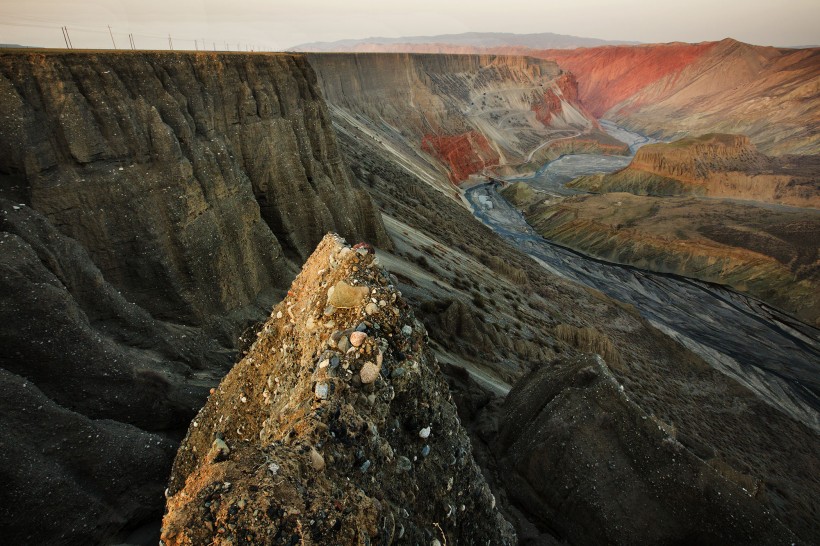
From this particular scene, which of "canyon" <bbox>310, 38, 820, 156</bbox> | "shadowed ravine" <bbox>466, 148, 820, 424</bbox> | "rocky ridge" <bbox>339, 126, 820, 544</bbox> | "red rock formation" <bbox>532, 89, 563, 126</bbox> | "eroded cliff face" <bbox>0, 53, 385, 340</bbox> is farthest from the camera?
"red rock formation" <bbox>532, 89, 563, 126</bbox>

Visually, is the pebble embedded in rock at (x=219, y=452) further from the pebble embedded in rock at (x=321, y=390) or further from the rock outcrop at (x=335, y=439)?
the pebble embedded in rock at (x=321, y=390)

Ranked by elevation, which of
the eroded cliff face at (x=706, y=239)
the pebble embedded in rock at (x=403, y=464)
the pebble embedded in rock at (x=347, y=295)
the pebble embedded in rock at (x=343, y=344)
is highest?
the pebble embedded in rock at (x=347, y=295)

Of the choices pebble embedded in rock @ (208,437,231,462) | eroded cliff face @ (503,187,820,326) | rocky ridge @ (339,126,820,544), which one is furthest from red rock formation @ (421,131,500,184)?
pebble embedded in rock @ (208,437,231,462)

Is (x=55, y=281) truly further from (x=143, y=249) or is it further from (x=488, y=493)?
(x=488, y=493)

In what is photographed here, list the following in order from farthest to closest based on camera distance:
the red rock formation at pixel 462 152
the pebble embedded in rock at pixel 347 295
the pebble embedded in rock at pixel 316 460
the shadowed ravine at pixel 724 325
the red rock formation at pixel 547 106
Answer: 1. the red rock formation at pixel 547 106
2. the red rock formation at pixel 462 152
3. the shadowed ravine at pixel 724 325
4. the pebble embedded in rock at pixel 347 295
5. the pebble embedded in rock at pixel 316 460

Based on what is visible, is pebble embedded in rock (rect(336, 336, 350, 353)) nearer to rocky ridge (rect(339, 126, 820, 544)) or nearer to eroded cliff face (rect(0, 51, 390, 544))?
eroded cliff face (rect(0, 51, 390, 544))

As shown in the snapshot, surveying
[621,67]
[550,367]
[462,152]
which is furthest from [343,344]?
[621,67]

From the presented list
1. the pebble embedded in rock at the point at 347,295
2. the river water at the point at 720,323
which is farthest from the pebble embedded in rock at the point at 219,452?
the river water at the point at 720,323
